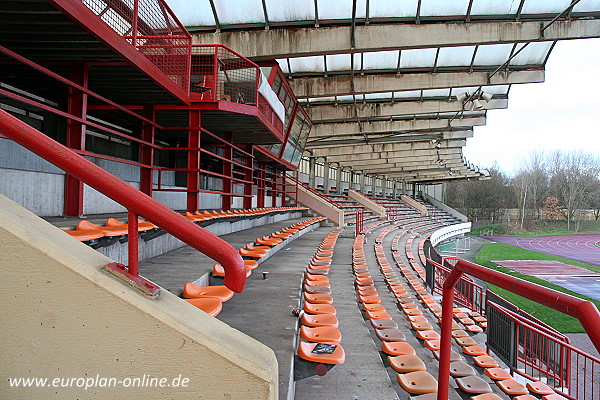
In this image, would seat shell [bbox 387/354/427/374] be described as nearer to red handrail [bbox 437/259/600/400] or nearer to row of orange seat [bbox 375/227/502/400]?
row of orange seat [bbox 375/227/502/400]

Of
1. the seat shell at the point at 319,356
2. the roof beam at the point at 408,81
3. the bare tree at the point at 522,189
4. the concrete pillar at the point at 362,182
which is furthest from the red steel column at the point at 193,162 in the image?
the bare tree at the point at 522,189

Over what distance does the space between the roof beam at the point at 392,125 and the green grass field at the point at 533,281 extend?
878 centimetres

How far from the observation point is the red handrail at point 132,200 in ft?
5.22

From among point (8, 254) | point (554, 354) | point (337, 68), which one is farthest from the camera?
point (337, 68)

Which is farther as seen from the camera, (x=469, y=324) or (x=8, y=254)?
(x=469, y=324)

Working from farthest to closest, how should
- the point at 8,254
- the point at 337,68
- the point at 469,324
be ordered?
the point at 337,68, the point at 469,324, the point at 8,254

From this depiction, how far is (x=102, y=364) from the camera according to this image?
1.56 metres

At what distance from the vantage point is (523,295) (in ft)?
5.47

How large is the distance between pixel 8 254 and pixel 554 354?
6.72m

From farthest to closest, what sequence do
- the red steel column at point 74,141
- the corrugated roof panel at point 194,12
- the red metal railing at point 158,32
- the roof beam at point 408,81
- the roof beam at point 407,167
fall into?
the roof beam at point 407,167, the roof beam at point 408,81, the corrugated roof panel at point 194,12, the red metal railing at point 158,32, the red steel column at point 74,141

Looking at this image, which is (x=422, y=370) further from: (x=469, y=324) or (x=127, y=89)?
(x=127, y=89)

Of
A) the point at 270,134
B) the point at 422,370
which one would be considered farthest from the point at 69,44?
the point at 270,134

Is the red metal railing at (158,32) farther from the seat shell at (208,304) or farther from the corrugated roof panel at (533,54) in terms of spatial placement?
the corrugated roof panel at (533,54)

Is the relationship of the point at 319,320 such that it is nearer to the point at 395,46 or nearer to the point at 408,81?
the point at 395,46
